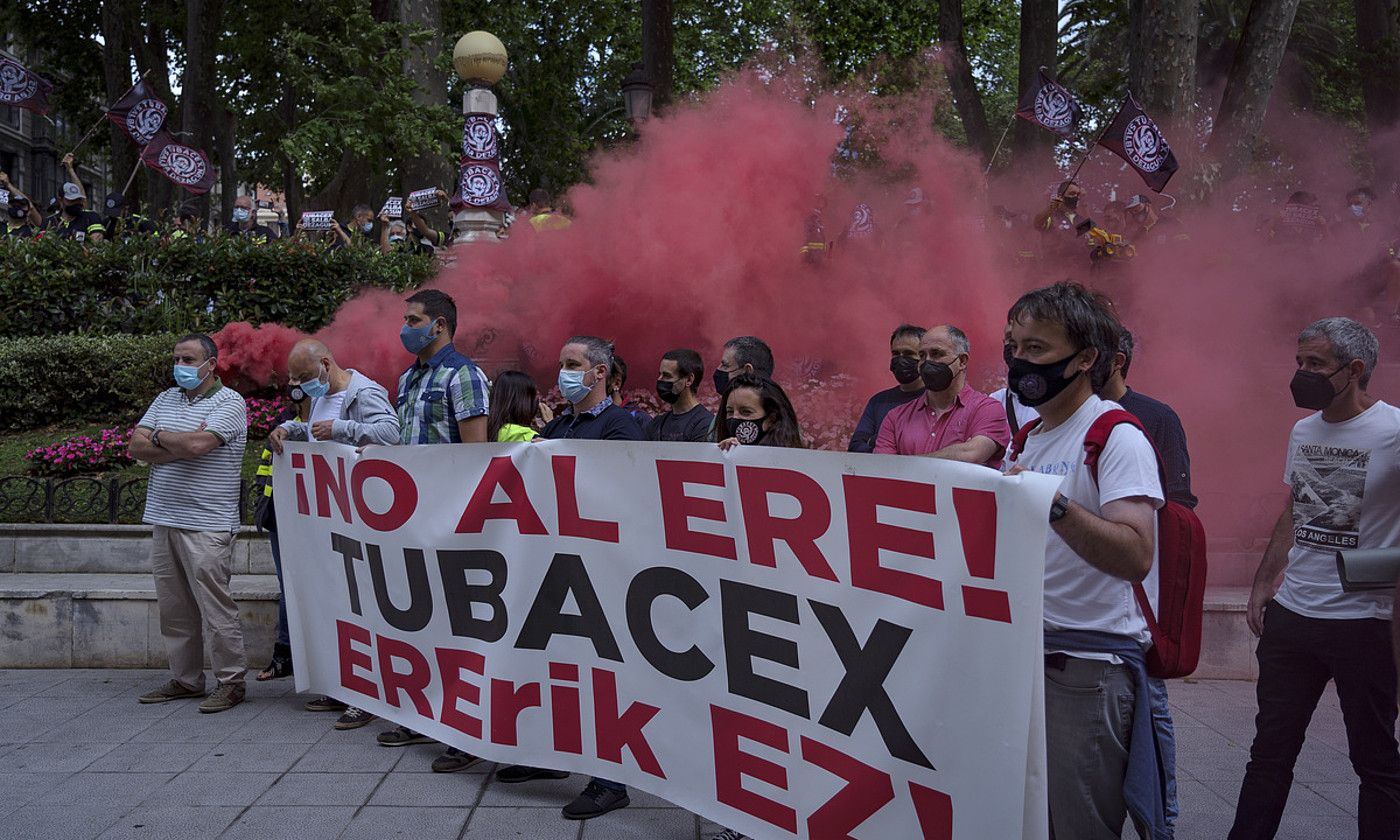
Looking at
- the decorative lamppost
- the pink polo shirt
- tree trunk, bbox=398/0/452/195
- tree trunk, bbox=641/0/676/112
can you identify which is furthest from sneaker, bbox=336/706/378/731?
tree trunk, bbox=398/0/452/195

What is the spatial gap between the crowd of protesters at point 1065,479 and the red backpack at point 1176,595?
1.2 inches

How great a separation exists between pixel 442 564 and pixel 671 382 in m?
1.60

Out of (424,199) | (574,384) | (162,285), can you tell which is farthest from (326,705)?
(162,285)

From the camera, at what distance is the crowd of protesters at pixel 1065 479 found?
108 inches

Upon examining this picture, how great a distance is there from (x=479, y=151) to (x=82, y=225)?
18.0 feet

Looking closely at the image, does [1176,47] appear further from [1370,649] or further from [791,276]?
[1370,649]

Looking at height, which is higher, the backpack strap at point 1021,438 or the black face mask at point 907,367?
the black face mask at point 907,367

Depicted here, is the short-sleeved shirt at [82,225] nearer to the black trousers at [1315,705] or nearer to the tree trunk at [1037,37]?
the tree trunk at [1037,37]

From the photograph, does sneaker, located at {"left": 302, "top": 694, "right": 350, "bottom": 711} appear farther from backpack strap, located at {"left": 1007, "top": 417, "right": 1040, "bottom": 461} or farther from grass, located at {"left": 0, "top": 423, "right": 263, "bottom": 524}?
backpack strap, located at {"left": 1007, "top": 417, "right": 1040, "bottom": 461}

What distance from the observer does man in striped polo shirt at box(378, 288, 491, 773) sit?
16.9 feet

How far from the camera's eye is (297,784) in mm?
4652

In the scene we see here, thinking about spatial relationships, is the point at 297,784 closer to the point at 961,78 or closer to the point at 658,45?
the point at 658,45

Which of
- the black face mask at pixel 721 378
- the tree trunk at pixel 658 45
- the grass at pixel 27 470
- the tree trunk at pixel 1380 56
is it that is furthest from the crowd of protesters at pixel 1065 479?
the tree trunk at pixel 1380 56

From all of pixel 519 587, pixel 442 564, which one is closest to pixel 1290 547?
pixel 519 587
